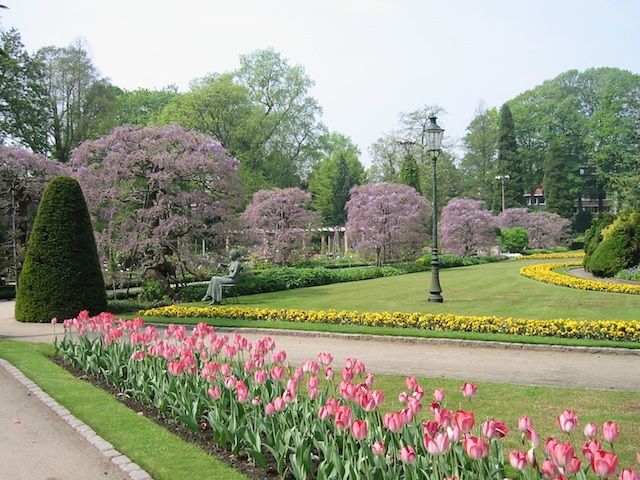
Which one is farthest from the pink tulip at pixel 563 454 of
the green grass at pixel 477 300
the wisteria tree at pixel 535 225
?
the wisteria tree at pixel 535 225

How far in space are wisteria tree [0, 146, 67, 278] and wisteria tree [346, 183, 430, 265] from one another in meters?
16.3

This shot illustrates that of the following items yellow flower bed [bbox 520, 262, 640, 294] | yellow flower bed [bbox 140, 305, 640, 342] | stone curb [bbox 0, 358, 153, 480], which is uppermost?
yellow flower bed [bbox 520, 262, 640, 294]

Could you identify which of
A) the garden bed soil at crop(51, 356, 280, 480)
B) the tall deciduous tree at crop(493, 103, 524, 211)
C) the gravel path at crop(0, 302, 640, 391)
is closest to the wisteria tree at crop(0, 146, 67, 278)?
the gravel path at crop(0, 302, 640, 391)

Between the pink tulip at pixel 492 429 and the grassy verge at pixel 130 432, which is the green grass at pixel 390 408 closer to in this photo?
the grassy verge at pixel 130 432

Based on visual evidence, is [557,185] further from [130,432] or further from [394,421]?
[394,421]

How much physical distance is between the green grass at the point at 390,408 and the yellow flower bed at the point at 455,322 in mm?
3511

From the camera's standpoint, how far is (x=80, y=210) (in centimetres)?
1593

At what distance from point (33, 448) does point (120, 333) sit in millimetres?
2146

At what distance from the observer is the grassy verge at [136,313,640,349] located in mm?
10055

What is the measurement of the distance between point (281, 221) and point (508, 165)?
40310 millimetres

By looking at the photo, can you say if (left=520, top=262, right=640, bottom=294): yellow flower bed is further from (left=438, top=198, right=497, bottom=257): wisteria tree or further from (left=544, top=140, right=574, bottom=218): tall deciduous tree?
(left=544, top=140, right=574, bottom=218): tall deciduous tree

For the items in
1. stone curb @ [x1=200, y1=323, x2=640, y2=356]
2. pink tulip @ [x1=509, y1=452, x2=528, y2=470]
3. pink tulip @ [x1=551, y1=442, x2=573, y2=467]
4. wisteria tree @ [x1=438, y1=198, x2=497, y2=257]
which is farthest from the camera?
wisteria tree @ [x1=438, y1=198, x2=497, y2=257]

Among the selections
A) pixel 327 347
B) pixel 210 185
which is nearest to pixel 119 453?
pixel 327 347

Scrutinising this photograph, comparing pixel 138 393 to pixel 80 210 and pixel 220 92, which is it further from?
pixel 220 92
